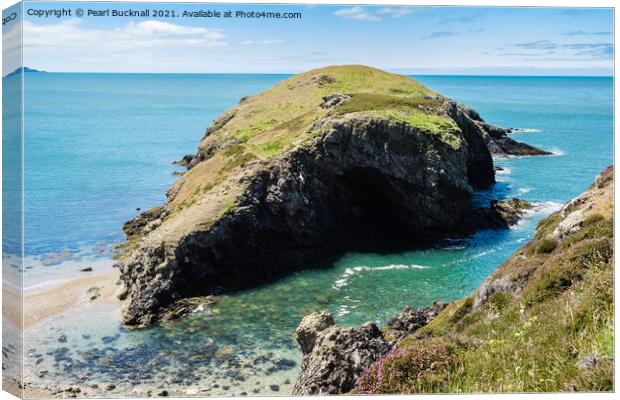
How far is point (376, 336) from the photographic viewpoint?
2322 centimetres

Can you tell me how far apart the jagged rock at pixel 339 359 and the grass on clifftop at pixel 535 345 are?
6.52 ft

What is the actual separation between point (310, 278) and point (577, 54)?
996 inches

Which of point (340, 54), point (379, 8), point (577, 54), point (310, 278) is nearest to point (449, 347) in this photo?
point (379, 8)

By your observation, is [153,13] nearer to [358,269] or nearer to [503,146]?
[358,269]

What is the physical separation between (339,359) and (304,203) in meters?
29.7

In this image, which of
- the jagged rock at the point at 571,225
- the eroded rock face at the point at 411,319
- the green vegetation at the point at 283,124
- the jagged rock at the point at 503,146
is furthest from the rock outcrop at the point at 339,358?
the jagged rock at the point at 503,146

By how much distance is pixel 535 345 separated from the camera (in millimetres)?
16469

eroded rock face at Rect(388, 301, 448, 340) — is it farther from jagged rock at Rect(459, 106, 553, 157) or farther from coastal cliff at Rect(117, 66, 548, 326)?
jagged rock at Rect(459, 106, 553, 157)

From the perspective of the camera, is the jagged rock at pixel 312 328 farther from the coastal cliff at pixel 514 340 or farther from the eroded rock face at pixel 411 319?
the eroded rock face at pixel 411 319

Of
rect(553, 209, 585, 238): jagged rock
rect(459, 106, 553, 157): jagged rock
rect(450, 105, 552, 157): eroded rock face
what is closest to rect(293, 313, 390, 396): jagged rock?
rect(553, 209, 585, 238): jagged rock

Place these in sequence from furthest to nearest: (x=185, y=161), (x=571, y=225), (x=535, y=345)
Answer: (x=185, y=161) < (x=571, y=225) < (x=535, y=345)

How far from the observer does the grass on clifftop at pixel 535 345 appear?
1582cm

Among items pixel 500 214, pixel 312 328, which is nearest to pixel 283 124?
pixel 500 214

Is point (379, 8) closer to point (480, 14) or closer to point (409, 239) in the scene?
point (480, 14)
